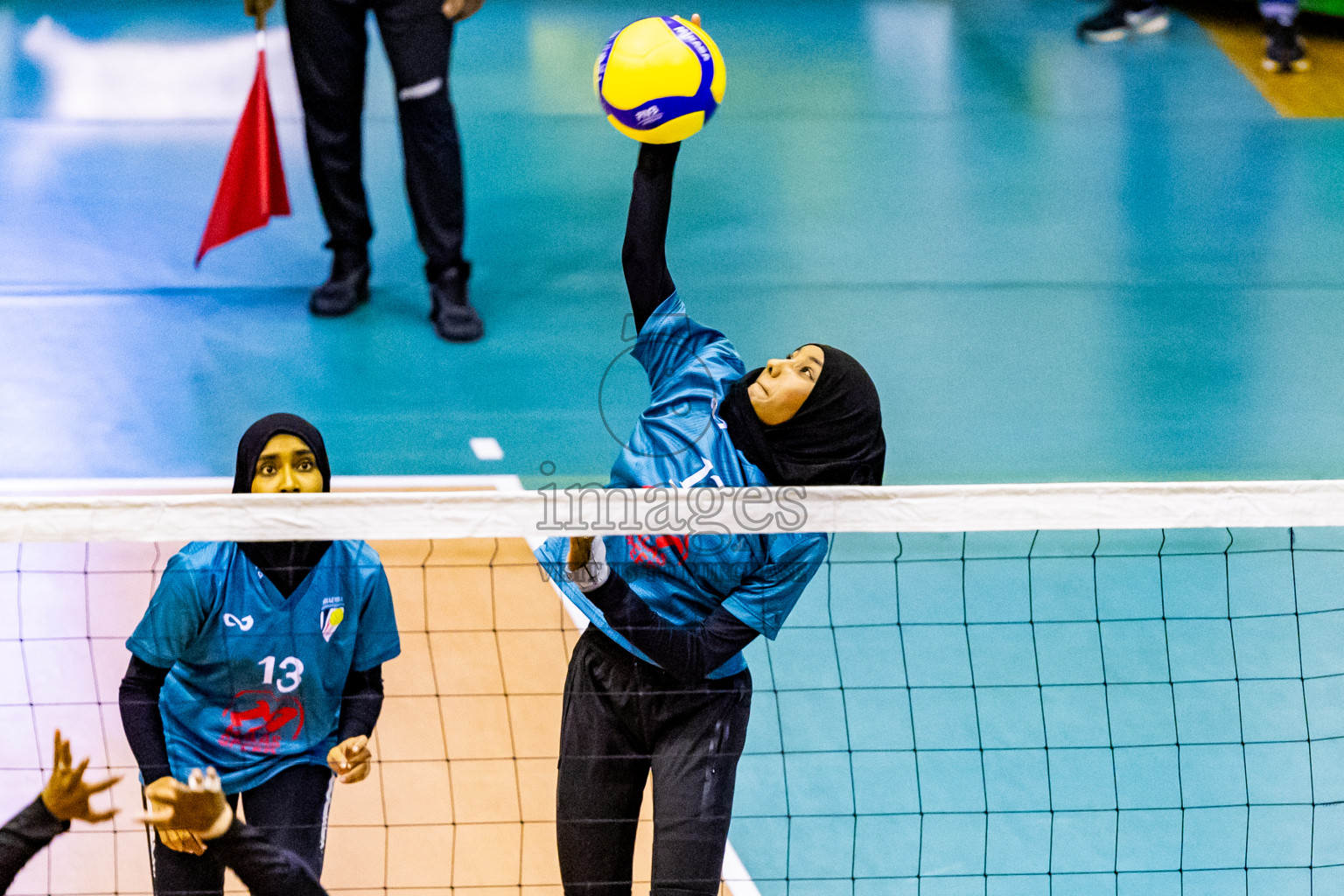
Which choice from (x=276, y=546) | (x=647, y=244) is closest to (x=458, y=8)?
(x=647, y=244)

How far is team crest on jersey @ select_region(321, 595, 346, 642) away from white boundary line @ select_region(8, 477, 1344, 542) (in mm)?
383

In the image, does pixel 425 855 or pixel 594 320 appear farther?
pixel 594 320

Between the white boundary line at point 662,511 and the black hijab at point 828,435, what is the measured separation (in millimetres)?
257

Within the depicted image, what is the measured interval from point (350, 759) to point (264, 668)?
31 cm

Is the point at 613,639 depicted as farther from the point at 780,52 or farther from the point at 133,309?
the point at 780,52

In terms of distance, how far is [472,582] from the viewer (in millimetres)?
5637

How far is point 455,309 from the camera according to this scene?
23.4 ft

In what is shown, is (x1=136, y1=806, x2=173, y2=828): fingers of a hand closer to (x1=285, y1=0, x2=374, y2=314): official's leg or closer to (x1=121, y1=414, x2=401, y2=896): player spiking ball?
(x1=121, y1=414, x2=401, y2=896): player spiking ball

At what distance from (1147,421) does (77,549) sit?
4.73m

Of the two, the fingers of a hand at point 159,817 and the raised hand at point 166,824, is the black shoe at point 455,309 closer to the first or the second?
the raised hand at point 166,824

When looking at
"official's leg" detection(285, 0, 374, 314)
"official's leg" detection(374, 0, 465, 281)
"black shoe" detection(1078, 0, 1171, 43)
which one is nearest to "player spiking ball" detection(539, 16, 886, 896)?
"official's leg" detection(374, 0, 465, 281)

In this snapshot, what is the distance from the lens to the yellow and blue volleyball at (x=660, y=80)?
4.05 metres

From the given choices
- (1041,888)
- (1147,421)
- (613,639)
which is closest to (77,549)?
(613,639)

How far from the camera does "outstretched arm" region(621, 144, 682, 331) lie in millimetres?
3824
